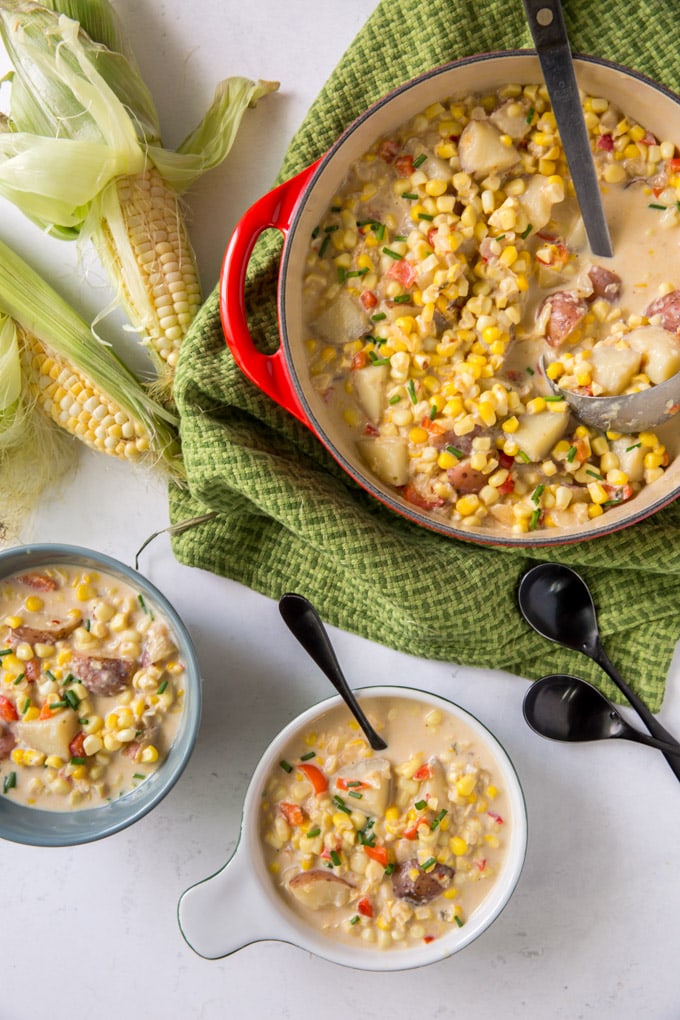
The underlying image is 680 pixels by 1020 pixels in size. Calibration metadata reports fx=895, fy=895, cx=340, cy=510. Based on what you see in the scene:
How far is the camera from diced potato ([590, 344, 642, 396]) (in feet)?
7.39

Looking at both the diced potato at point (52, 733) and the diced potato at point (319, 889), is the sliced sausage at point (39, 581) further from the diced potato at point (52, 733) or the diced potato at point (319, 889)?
the diced potato at point (319, 889)

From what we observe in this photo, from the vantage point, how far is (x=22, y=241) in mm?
2783

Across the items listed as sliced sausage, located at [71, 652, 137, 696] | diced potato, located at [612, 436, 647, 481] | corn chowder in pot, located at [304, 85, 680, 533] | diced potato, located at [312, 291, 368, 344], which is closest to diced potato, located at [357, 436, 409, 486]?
corn chowder in pot, located at [304, 85, 680, 533]

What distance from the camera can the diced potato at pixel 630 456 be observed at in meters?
2.34

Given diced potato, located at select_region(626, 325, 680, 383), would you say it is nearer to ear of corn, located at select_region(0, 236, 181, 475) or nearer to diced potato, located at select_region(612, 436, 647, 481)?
diced potato, located at select_region(612, 436, 647, 481)

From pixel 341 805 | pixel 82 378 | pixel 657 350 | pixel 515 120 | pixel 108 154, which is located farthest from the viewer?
pixel 82 378

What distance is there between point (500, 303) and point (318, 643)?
3.50ft

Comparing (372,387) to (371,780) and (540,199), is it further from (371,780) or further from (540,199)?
(371,780)

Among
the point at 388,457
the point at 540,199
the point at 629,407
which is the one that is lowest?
the point at 629,407

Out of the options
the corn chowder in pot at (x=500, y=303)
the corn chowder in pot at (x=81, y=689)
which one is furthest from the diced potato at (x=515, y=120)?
the corn chowder in pot at (x=81, y=689)

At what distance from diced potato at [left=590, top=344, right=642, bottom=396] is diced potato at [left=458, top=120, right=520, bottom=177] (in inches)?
21.4

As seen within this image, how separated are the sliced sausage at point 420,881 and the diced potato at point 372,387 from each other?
4.15 ft

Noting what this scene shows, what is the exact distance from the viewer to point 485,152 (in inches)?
91.0

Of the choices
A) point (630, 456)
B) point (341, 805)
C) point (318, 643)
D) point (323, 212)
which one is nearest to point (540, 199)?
point (323, 212)
